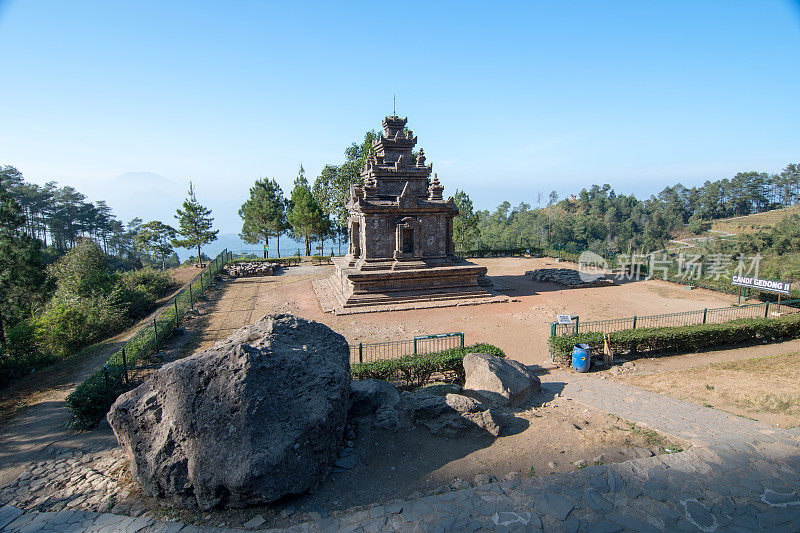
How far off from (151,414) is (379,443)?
11.9 feet

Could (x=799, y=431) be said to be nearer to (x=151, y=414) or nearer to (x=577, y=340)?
(x=577, y=340)

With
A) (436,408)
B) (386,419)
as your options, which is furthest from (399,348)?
(386,419)

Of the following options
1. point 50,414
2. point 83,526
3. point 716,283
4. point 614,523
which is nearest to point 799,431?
point 614,523

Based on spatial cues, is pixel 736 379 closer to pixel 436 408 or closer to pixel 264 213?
pixel 436 408

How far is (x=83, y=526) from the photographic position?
204 inches

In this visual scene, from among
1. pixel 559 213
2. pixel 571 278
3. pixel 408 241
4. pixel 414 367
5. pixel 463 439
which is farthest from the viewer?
pixel 559 213

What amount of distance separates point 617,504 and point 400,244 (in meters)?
17.0

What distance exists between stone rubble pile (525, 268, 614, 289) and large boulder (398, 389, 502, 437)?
19.0 metres

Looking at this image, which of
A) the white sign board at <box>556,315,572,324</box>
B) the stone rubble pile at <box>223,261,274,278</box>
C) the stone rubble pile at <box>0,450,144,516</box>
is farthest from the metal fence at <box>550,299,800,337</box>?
the stone rubble pile at <box>223,261,274,278</box>

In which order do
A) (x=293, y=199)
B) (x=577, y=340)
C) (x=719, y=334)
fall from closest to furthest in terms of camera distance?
(x=577, y=340) < (x=719, y=334) < (x=293, y=199)

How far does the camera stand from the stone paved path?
4.74 metres

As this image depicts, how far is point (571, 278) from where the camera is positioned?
25.0 metres

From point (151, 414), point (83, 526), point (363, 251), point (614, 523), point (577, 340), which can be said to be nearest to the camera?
point (614, 523)

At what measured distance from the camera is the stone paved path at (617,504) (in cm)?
474
